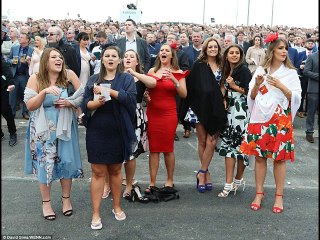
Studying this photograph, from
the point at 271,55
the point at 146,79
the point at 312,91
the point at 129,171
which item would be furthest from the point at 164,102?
the point at 312,91

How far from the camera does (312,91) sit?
7.54 metres

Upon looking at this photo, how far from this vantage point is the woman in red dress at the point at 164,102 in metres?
4.33

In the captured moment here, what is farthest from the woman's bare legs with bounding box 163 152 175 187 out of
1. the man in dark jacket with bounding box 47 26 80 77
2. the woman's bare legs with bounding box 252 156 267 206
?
the man in dark jacket with bounding box 47 26 80 77

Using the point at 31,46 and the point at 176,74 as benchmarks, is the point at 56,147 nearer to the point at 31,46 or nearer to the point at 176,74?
the point at 176,74

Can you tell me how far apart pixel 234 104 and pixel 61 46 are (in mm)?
3835

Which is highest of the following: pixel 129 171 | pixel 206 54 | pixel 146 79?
pixel 206 54

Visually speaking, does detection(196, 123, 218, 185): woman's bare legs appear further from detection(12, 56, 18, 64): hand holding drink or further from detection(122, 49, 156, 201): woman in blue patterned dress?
detection(12, 56, 18, 64): hand holding drink

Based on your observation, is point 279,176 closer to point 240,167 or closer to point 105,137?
point 240,167

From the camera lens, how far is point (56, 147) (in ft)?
12.5

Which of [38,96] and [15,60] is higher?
[15,60]

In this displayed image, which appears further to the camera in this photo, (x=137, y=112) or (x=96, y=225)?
(x=137, y=112)

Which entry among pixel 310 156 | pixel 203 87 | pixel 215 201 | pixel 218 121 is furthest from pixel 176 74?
pixel 310 156

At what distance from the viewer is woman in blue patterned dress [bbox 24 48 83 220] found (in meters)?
3.69

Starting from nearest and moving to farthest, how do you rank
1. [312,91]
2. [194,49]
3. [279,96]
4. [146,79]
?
[279,96] → [146,79] → [312,91] → [194,49]
